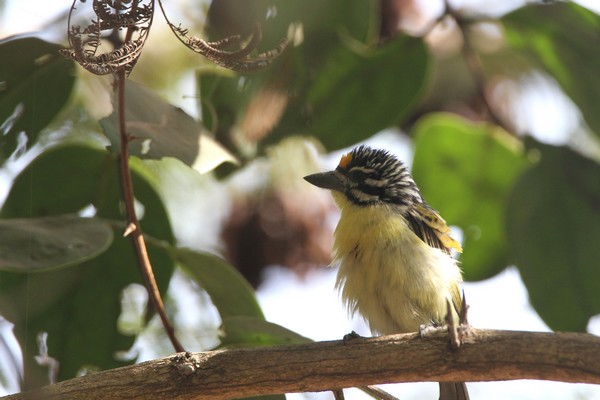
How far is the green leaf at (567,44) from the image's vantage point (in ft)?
10.2

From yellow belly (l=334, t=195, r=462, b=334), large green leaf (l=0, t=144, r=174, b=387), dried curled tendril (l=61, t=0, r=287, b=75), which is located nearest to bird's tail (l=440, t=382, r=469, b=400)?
yellow belly (l=334, t=195, r=462, b=334)

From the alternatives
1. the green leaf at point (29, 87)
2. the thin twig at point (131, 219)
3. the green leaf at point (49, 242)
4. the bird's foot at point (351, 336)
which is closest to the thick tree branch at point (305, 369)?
the bird's foot at point (351, 336)

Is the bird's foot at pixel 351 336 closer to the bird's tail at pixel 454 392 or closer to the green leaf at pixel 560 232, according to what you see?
the bird's tail at pixel 454 392

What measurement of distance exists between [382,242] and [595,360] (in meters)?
1.00

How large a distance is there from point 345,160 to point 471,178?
66cm

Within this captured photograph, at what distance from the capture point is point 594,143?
4504 mm

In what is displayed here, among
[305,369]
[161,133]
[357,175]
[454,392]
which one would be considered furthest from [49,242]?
[454,392]

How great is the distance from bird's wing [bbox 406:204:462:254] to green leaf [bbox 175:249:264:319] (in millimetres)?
617

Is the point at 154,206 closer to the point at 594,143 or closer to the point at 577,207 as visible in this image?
the point at 577,207

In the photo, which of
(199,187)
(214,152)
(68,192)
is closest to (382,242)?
(214,152)

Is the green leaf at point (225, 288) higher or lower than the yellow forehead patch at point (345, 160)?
lower

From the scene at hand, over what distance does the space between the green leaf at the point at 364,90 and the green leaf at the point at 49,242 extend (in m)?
1.13

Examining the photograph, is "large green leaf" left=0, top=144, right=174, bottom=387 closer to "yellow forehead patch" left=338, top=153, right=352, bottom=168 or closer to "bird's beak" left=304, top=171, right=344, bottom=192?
"bird's beak" left=304, top=171, right=344, bottom=192

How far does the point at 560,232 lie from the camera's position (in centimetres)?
321
